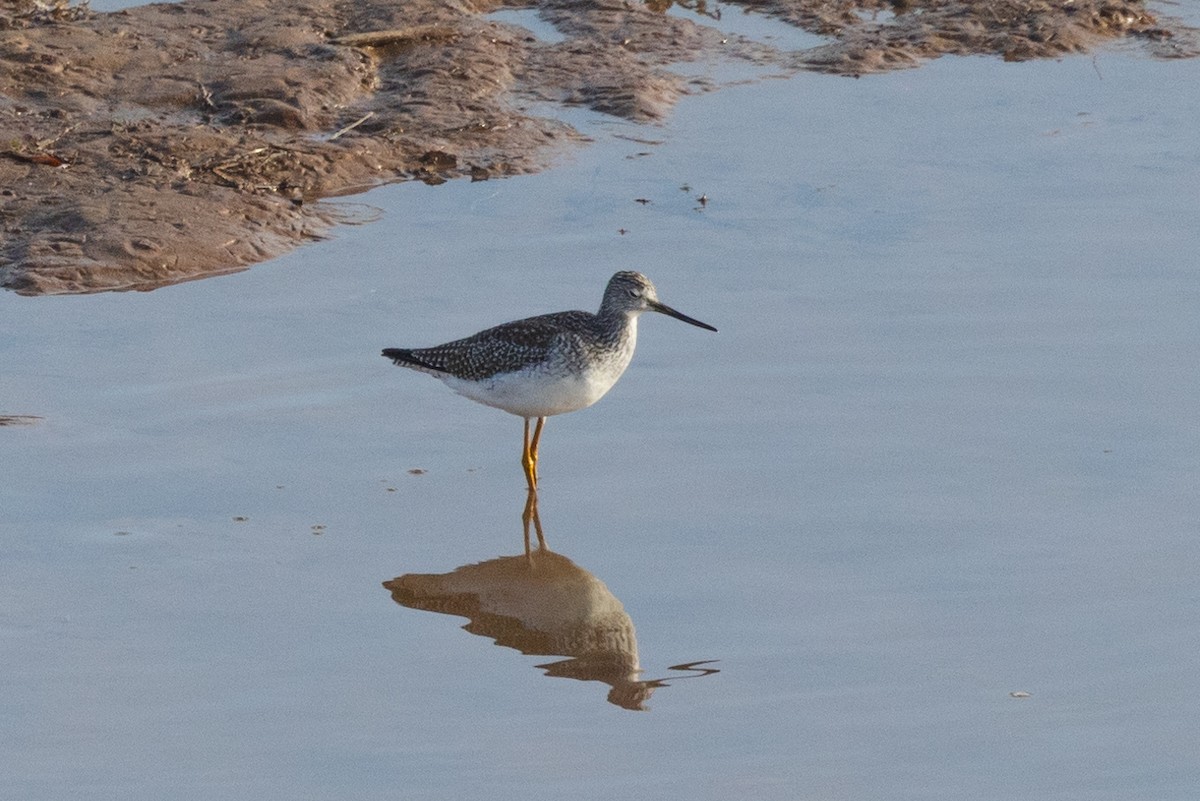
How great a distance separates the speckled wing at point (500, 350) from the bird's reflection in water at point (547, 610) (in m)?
0.79

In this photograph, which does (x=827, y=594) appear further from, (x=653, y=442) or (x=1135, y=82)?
(x=1135, y=82)

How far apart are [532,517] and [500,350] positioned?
80cm

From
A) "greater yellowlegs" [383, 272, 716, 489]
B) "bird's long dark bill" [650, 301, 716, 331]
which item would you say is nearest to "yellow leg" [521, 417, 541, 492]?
"greater yellowlegs" [383, 272, 716, 489]

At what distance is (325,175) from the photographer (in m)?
10.8

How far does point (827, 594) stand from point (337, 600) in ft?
6.18

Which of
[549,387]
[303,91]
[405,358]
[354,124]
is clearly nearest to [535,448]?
[549,387]

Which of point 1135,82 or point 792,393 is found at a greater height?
point 1135,82

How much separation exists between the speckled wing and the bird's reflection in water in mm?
787

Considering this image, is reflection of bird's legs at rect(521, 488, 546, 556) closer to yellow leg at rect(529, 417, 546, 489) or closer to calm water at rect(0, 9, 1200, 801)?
calm water at rect(0, 9, 1200, 801)

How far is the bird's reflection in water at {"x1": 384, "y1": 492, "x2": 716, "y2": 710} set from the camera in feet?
20.9

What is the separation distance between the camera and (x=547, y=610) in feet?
22.8

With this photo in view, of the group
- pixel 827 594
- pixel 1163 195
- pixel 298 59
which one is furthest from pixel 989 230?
pixel 298 59

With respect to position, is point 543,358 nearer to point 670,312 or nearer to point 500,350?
point 500,350

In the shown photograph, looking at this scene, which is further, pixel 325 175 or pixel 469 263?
pixel 325 175
